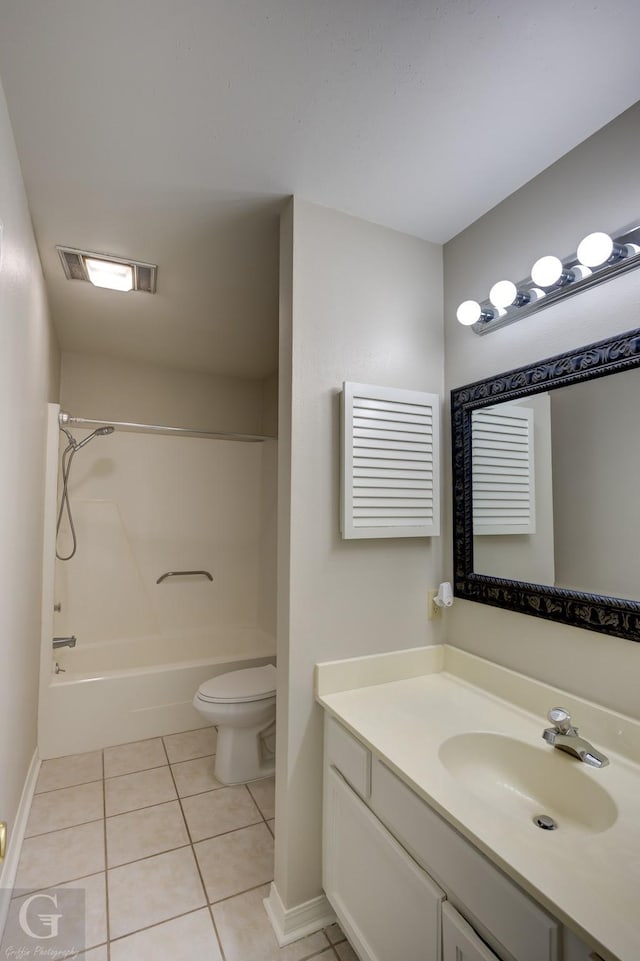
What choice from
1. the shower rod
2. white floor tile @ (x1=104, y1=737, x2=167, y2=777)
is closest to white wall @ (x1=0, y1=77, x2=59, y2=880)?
the shower rod

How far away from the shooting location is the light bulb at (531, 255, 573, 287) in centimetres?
133

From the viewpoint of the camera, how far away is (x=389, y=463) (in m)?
1.67

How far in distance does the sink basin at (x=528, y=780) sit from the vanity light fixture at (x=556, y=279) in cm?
128

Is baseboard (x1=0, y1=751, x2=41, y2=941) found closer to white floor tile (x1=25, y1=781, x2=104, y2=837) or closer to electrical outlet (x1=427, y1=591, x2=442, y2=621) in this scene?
white floor tile (x1=25, y1=781, x2=104, y2=837)

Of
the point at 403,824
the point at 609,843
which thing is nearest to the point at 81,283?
the point at 403,824

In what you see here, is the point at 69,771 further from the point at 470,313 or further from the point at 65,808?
the point at 470,313

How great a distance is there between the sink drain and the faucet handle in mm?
198

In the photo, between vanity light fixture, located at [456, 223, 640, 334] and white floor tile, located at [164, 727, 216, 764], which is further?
white floor tile, located at [164, 727, 216, 764]

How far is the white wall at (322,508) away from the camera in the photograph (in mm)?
1541

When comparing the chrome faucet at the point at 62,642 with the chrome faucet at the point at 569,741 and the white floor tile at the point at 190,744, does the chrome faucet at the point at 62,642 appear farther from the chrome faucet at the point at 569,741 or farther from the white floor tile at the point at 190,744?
the chrome faucet at the point at 569,741

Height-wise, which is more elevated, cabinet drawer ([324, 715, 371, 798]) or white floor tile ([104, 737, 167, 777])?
cabinet drawer ([324, 715, 371, 798])

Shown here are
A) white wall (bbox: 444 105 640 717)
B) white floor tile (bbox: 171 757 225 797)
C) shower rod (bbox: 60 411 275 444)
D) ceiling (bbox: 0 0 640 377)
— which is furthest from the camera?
shower rod (bbox: 60 411 275 444)

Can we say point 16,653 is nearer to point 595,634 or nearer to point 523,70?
point 595,634

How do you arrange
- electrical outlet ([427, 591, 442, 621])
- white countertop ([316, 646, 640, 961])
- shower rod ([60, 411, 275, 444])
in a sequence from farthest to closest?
shower rod ([60, 411, 275, 444]), electrical outlet ([427, 591, 442, 621]), white countertop ([316, 646, 640, 961])
